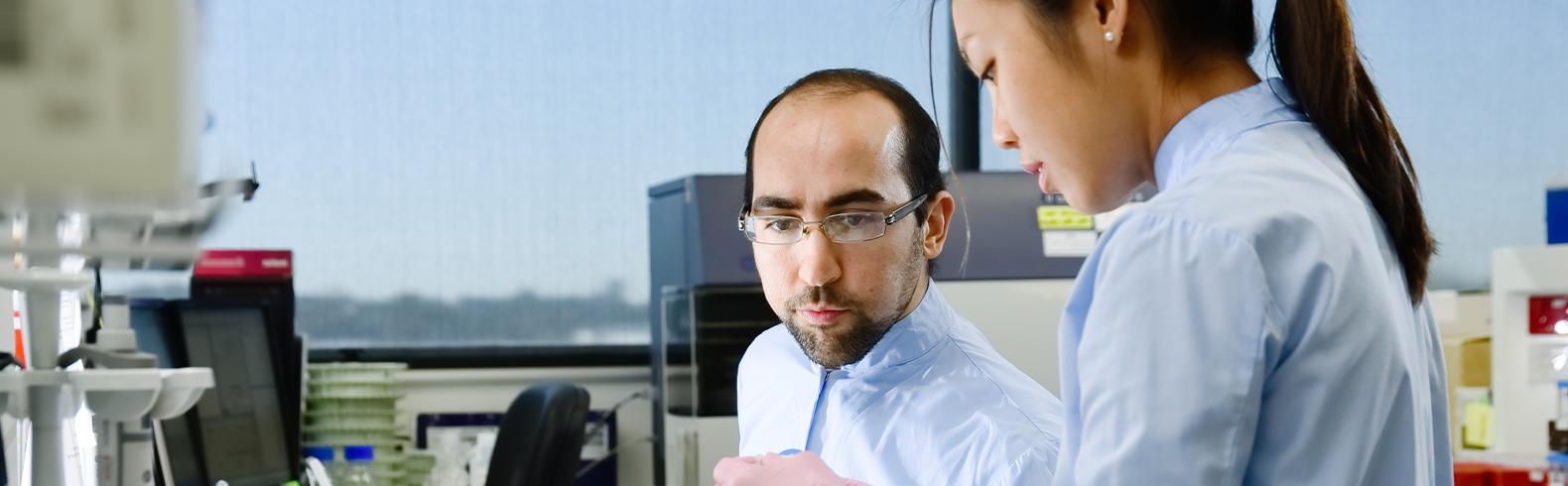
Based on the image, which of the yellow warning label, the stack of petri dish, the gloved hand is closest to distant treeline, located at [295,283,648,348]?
the stack of petri dish

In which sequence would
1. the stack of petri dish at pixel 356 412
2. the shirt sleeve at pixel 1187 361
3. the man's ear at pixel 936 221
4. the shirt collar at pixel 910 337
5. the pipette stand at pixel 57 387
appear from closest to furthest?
the shirt sleeve at pixel 1187 361, the pipette stand at pixel 57 387, the shirt collar at pixel 910 337, the man's ear at pixel 936 221, the stack of petri dish at pixel 356 412

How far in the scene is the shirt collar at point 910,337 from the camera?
1156mm

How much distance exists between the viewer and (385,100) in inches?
121

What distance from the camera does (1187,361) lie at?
20.1 inches

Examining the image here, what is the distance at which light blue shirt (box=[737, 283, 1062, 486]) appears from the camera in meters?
1.01

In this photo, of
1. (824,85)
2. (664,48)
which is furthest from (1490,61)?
(824,85)

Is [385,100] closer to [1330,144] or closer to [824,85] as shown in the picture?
[824,85]

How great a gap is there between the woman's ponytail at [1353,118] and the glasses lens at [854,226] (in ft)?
1.88

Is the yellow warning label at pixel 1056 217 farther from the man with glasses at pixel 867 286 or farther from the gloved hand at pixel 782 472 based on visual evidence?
the gloved hand at pixel 782 472

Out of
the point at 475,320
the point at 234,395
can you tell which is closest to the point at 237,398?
the point at 234,395

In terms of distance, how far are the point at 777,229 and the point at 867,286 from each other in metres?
0.13

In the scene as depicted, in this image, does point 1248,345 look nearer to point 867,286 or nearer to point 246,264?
point 867,286

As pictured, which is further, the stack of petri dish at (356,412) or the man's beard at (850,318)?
the stack of petri dish at (356,412)

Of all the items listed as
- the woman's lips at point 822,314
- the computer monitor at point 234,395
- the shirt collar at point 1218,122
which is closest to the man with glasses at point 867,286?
the woman's lips at point 822,314
